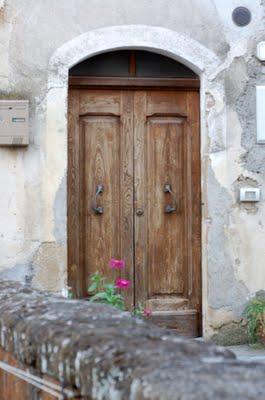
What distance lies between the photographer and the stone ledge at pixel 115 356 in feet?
4.91

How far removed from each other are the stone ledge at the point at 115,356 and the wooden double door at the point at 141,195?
418 centimetres

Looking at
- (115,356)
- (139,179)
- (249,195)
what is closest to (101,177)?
(139,179)

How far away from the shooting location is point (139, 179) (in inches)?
265

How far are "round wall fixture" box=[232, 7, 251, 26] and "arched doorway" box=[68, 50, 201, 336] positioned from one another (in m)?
0.60

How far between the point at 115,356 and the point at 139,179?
502 centimetres

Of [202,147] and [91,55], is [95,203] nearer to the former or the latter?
[202,147]

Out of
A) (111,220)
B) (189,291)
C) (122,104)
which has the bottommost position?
(189,291)

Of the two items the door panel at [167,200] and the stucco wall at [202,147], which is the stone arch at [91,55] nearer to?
the stucco wall at [202,147]

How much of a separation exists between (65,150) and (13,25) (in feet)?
3.49

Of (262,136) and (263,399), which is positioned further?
(262,136)

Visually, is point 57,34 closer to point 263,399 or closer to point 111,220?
point 111,220

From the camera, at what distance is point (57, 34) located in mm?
6301

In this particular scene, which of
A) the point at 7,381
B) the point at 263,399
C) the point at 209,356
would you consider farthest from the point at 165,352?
Answer: the point at 7,381

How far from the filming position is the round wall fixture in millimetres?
6531
